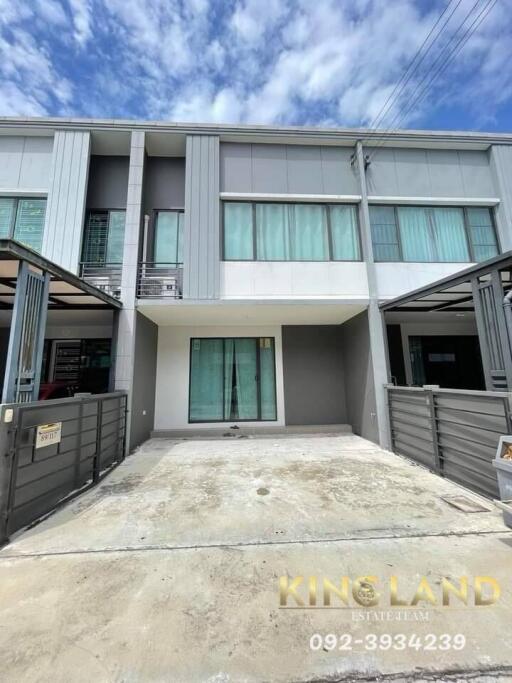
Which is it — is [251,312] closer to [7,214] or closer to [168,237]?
[168,237]

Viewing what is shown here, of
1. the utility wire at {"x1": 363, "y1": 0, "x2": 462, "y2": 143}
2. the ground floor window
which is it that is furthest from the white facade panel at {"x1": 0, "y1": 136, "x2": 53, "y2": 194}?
the utility wire at {"x1": 363, "y1": 0, "x2": 462, "y2": 143}

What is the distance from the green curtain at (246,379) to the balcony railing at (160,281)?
226 centimetres

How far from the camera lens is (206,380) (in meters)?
7.61

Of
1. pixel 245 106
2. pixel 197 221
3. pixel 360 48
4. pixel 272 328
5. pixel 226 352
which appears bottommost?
pixel 226 352

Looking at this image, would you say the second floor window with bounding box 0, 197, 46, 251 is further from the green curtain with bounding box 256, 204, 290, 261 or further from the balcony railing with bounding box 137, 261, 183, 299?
the green curtain with bounding box 256, 204, 290, 261

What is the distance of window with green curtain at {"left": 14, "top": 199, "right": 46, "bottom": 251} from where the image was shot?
6387 millimetres

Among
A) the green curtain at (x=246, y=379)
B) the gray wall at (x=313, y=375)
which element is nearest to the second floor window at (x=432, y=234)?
the gray wall at (x=313, y=375)

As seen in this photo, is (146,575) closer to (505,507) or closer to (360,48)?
(505,507)

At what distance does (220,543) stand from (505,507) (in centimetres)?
266

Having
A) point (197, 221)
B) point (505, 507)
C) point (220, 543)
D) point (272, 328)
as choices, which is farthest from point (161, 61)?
point (505, 507)

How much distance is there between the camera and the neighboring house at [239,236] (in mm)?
6191

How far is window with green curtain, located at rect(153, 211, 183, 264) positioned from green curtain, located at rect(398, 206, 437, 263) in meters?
5.21

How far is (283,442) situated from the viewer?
6477 mm

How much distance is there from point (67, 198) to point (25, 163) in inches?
56.8
